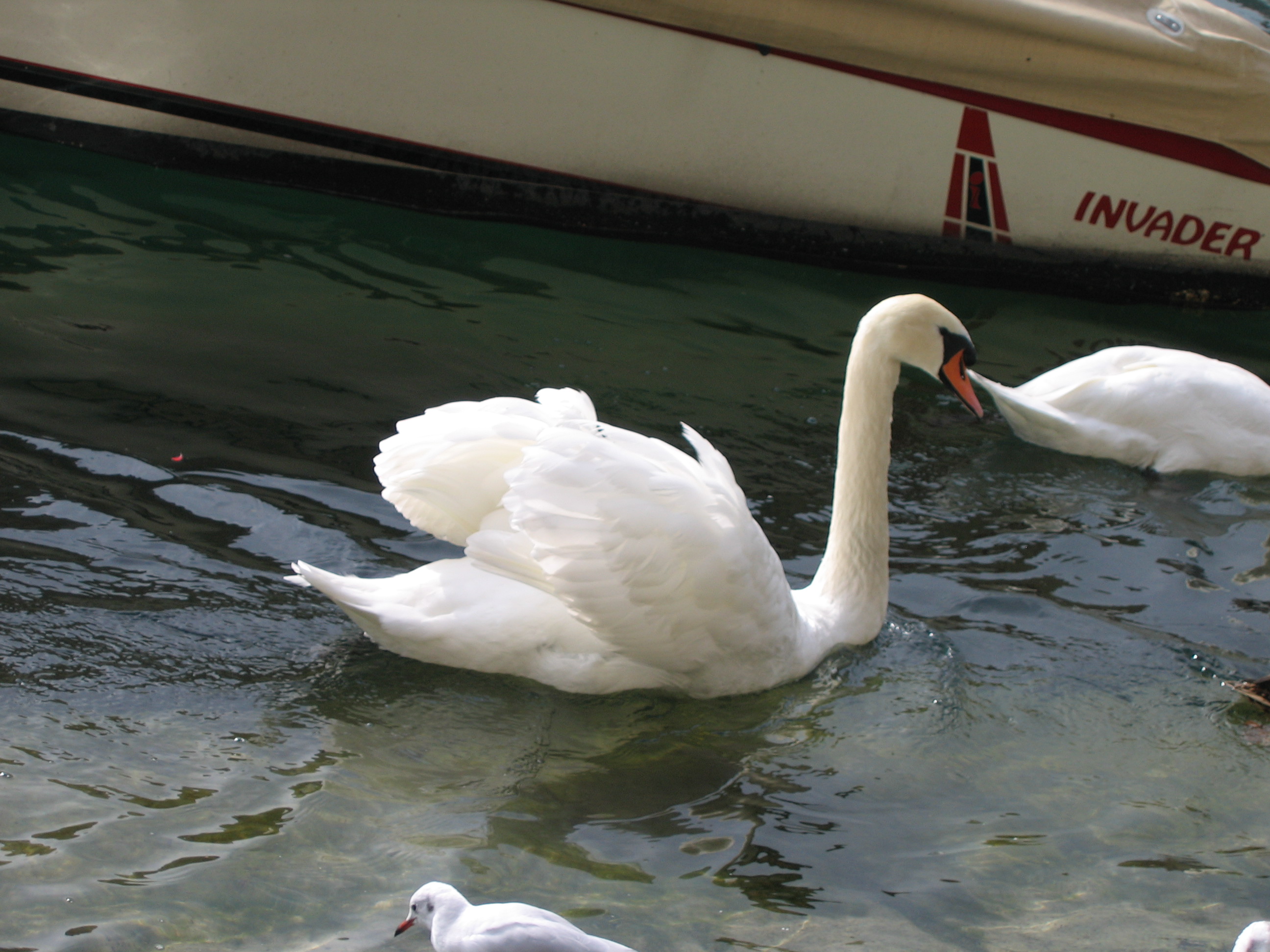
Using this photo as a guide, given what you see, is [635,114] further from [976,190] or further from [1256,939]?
[1256,939]

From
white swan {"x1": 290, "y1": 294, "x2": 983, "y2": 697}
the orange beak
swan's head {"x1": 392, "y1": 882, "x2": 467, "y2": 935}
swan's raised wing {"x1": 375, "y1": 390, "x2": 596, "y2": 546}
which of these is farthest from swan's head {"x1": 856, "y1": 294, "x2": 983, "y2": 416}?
swan's head {"x1": 392, "y1": 882, "x2": 467, "y2": 935}

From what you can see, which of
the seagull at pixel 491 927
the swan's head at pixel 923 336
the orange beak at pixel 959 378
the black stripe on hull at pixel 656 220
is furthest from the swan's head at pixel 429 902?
the black stripe on hull at pixel 656 220

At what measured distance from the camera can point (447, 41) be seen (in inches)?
281

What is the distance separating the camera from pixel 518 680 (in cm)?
395

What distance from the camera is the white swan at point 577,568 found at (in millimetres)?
3652

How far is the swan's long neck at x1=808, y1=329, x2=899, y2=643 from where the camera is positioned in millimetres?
4359

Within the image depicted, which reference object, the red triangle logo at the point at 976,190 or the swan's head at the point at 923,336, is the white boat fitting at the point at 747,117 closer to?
the red triangle logo at the point at 976,190

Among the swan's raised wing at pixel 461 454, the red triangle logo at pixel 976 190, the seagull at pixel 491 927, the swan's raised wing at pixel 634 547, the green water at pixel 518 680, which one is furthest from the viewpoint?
the red triangle logo at pixel 976 190

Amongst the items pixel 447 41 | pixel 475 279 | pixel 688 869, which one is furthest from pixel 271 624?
pixel 447 41

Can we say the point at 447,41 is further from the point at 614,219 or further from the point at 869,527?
the point at 869,527

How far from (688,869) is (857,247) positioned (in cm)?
520

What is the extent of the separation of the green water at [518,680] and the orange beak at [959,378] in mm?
674

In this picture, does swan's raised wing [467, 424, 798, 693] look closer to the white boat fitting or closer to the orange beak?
the orange beak

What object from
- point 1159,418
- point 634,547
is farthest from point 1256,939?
point 1159,418
